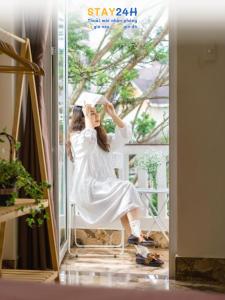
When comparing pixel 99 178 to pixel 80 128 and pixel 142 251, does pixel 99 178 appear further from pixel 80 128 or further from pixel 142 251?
pixel 142 251

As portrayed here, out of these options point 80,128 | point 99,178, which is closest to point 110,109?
point 80,128

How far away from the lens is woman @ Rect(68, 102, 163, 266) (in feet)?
13.9

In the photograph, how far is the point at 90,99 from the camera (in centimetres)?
479

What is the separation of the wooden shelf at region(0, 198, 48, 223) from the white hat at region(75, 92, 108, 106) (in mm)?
2200

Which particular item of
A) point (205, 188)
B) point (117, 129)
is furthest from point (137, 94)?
point (205, 188)

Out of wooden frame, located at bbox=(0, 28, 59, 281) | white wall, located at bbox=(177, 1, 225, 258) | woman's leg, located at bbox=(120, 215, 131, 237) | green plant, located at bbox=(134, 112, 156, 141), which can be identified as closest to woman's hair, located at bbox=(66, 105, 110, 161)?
green plant, located at bbox=(134, 112, 156, 141)

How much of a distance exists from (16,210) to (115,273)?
1.41m

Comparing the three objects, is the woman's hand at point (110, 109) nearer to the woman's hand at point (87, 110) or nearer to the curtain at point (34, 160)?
the woman's hand at point (87, 110)

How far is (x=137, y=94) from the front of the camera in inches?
194

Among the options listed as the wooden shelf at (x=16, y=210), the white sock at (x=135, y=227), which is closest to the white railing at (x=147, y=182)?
the white sock at (x=135, y=227)

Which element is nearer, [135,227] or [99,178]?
[135,227]

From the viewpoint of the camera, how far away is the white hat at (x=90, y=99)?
4785mm

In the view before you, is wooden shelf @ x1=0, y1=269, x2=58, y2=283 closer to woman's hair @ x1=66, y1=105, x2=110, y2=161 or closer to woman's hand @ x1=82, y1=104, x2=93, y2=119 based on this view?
woman's hair @ x1=66, y1=105, x2=110, y2=161

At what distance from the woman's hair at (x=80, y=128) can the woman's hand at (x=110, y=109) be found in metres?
0.16
